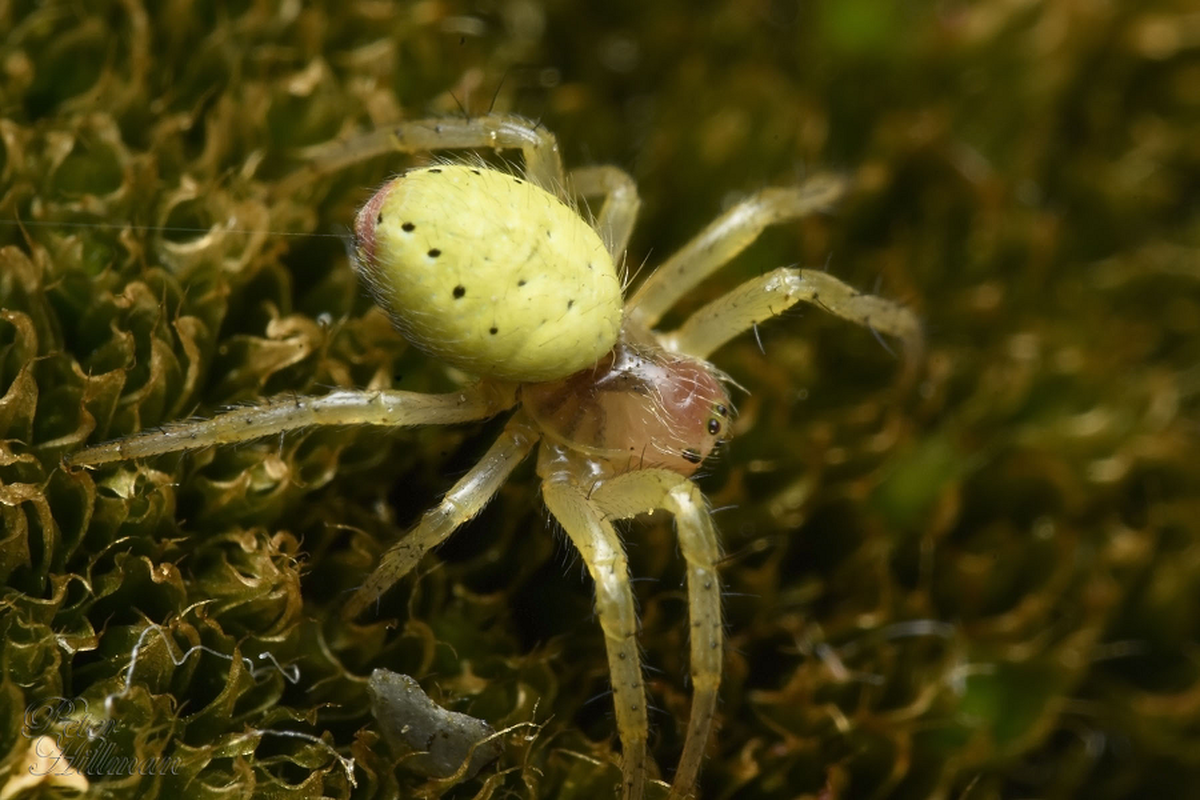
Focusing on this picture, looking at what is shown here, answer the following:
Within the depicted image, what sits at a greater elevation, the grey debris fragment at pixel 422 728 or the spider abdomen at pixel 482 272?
the spider abdomen at pixel 482 272

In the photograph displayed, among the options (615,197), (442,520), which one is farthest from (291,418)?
(615,197)

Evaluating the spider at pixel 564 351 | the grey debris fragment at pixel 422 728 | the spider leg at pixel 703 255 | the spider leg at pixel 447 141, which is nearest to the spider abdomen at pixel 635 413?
the spider at pixel 564 351

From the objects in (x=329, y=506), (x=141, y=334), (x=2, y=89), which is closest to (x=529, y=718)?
(x=329, y=506)

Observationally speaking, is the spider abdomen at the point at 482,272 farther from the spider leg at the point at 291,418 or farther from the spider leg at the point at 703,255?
the spider leg at the point at 703,255

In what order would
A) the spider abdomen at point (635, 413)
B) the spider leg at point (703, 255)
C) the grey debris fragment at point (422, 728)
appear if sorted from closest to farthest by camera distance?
the grey debris fragment at point (422, 728) → the spider abdomen at point (635, 413) → the spider leg at point (703, 255)

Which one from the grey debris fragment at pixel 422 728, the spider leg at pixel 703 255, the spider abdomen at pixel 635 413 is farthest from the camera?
the spider leg at pixel 703 255

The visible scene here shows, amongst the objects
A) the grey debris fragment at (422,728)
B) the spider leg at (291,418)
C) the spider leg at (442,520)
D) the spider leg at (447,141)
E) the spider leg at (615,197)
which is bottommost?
the grey debris fragment at (422,728)

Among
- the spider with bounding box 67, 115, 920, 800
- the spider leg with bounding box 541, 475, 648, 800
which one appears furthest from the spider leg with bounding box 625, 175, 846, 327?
the spider leg with bounding box 541, 475, 648, 800
